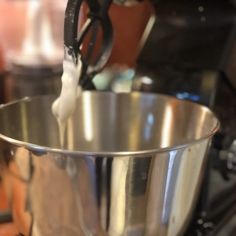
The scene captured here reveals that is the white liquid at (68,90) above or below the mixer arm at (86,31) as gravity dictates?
below

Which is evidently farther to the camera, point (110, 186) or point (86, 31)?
point (86, 31)

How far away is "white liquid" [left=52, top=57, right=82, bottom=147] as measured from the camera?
501 millimetres

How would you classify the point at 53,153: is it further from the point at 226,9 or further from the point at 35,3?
the point at 35,3

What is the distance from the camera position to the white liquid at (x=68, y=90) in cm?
50

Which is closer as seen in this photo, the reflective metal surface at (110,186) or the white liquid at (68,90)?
the reflective metal surface at (110,186)

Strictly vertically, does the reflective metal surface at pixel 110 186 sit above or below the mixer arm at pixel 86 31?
below

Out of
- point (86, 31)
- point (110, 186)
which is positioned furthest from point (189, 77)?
A: point (110, 186)

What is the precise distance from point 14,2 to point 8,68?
155 mm

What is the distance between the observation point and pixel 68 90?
0.51 meters

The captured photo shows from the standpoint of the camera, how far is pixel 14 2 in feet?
3.00

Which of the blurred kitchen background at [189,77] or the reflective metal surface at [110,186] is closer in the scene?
the reflective metal surface at [110,186]

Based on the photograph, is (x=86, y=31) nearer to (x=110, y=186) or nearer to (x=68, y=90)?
(x=68, y=90)

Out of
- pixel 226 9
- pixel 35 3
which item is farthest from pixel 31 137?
pixel 35 3

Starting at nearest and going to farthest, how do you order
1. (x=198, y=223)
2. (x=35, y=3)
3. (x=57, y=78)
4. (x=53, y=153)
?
1. (x=53, y=153)
2. (x=198, y=223)
3. (x=57, y=78)
4. (x=35, y=3)
